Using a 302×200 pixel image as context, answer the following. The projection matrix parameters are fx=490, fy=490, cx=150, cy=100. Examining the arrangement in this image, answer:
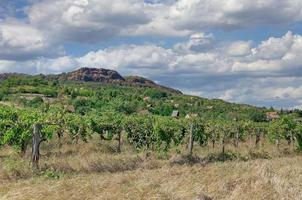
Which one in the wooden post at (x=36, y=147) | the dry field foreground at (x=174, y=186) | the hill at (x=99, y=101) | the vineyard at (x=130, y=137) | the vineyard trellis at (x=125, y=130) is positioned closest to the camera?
the dry field foreground at (x=174, y=186)

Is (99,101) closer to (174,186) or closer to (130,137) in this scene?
(130,137)

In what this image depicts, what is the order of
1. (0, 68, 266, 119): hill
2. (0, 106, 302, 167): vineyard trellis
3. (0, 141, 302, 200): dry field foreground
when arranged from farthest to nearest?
(0, 68, 266, 119): hill < (0, 106, 302, 167): vineyard trellis < (0, 141, 302, 200): dry field foreground

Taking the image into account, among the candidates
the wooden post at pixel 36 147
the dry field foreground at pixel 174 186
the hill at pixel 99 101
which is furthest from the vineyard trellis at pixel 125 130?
the hill at pixel 99 101

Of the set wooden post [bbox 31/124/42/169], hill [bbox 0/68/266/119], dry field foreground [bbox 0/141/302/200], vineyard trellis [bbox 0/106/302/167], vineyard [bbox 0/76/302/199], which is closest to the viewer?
dry field foreground [bbox 0/141/302/200]

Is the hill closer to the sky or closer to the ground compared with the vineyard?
closer to the sky

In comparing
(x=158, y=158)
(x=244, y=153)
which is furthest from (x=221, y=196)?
(x=244, y=153)

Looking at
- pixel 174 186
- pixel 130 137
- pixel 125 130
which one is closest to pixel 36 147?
pixel 174 186

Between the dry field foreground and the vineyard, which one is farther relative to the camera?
the vineyard

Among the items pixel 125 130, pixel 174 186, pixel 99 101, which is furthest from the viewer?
pixel 99 101

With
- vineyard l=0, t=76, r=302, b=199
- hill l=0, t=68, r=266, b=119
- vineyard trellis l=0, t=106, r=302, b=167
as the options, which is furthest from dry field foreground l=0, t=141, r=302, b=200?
hill l=0, t=68, r=266, b=119

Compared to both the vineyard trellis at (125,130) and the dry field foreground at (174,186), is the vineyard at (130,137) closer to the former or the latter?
the vineyard trellis at (125,130)

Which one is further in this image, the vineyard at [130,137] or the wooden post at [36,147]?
the vineyard at [130,137]

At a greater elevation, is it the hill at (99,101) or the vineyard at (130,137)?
the hill at (99,101)

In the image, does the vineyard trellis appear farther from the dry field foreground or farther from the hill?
the hill
